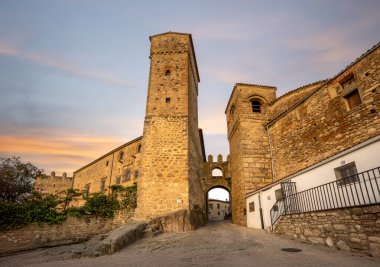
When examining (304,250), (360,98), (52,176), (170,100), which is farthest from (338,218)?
(52,176)

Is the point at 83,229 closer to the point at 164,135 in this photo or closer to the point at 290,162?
the point at 164,135

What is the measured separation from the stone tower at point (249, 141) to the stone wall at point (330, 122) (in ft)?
2.82

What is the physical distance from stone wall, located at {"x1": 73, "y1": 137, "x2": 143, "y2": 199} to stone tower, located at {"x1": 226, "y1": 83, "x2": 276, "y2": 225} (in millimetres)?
10196

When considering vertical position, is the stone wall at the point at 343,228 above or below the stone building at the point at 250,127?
below

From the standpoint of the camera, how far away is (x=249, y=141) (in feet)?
47.9

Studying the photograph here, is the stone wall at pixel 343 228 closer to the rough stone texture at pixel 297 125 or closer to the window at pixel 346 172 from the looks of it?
the window at pixel 346 172

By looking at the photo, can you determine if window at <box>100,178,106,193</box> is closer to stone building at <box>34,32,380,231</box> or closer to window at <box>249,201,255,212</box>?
stone building at <box>34,32,380,231</box>

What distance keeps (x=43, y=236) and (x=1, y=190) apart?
17.2 ft

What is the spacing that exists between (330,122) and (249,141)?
5167mm

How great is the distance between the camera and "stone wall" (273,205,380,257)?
4.81 meters

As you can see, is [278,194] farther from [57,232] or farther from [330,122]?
[57,232]

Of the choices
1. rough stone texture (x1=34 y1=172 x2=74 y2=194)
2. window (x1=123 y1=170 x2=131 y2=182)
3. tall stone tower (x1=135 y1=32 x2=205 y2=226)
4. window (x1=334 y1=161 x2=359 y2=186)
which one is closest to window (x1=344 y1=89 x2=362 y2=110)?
window (x1=334 y1=161 x2=359 y2=186)

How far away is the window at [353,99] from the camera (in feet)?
30.7

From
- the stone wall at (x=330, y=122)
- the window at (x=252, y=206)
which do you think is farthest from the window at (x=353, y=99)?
the window at (x=252, y=206)
